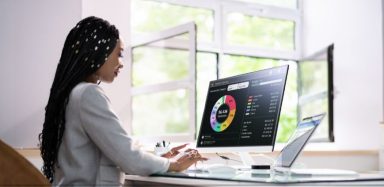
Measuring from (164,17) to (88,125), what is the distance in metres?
2.83

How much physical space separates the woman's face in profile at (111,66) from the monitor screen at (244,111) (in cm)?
58

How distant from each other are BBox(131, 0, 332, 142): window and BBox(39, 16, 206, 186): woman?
1.84m

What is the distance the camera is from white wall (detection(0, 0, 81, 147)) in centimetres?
340

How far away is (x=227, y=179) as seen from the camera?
6.23 ft

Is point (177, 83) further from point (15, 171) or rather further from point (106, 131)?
point (15, 171)

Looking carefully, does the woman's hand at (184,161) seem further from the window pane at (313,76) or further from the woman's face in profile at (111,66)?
A: the window pane at (313,76)

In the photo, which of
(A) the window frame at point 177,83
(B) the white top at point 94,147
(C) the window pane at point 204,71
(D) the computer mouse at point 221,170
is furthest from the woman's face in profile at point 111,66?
(C) the window pane at point 204,71

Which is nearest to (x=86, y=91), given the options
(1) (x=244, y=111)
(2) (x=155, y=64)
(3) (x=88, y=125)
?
(3) (x=88, y=125)

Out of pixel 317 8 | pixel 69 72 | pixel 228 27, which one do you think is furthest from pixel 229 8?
pixel 69 72

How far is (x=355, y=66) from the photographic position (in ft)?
15.2

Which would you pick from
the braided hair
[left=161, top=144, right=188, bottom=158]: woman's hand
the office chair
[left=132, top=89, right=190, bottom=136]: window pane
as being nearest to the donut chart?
[left=161, top=144, right=188, bottom=158]: woman's hand

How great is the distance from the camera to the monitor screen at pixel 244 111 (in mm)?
2250

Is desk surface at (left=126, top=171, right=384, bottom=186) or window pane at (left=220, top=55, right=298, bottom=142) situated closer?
desk surface at (left=126, top=171, right=384, bottom=186)

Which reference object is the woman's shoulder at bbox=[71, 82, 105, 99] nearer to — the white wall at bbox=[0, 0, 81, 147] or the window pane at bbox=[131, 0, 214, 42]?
the white wall at bbox=[0, 0, 81, 147]
